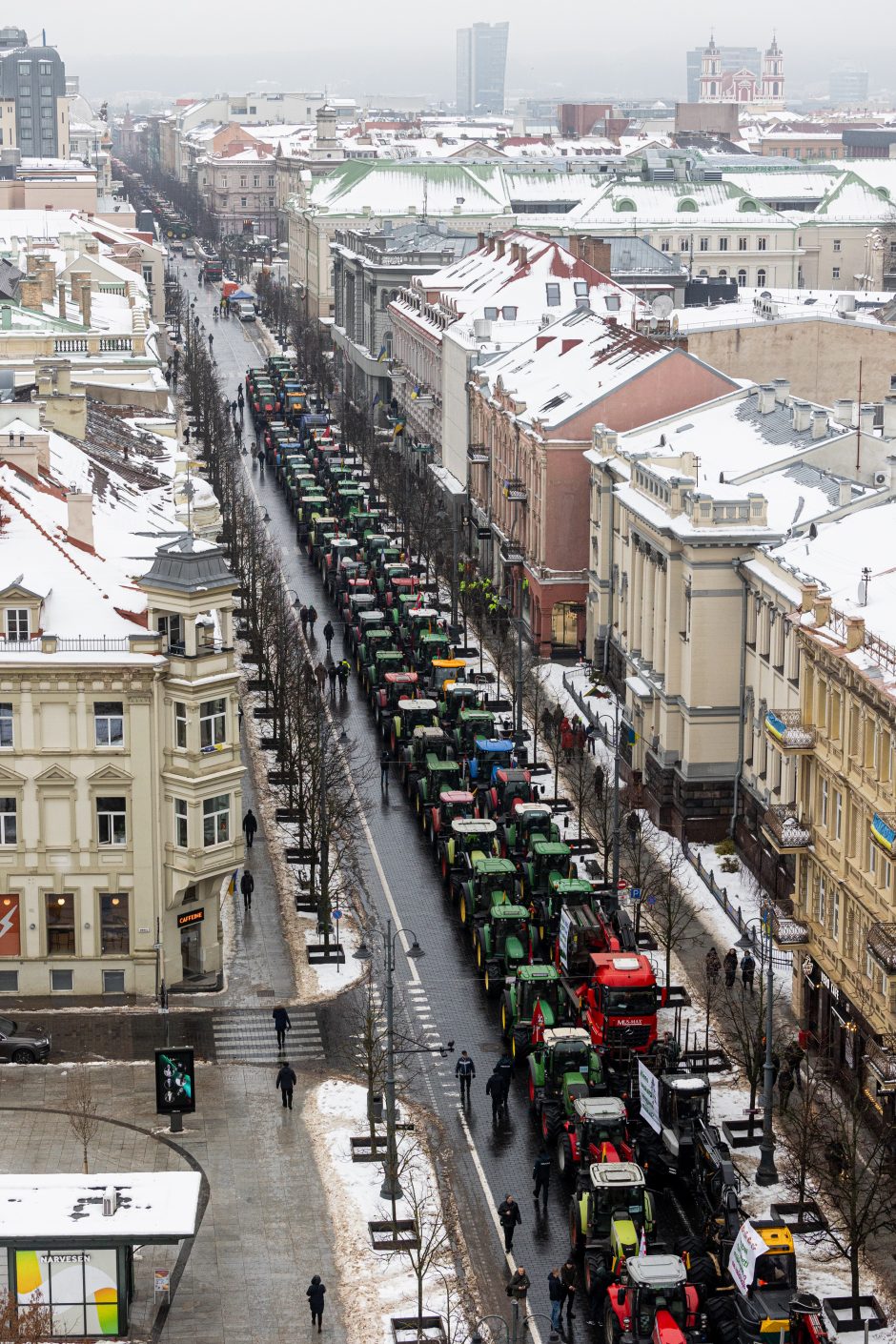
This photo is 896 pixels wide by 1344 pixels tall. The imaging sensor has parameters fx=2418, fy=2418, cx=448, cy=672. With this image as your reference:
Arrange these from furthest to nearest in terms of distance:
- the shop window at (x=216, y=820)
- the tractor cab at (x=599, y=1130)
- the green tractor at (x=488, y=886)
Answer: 1. the green tractor at (x=488, y=886)
2. the shop window at (x=216, y=820)
3. the tractor cab at (x=599, y=1130)

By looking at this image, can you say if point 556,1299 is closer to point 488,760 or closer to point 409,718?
point 488,760

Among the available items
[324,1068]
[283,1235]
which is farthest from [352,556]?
[283,1235]

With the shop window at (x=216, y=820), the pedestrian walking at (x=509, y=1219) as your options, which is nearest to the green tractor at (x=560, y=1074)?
the pedestrian walking at (x=509, y=1219)

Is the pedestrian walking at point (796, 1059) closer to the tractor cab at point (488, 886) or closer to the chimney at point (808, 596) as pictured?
the tractor cab at point (488, 886)

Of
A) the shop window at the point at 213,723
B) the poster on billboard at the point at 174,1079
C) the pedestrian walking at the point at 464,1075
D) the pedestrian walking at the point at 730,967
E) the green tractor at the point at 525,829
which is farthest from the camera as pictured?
the green tractor at the point at 525,829

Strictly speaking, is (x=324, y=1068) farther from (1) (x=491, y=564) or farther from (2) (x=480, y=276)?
(2) (x=480, y=276)

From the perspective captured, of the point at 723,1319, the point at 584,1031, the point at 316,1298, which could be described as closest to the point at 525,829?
the point at 584,1031
